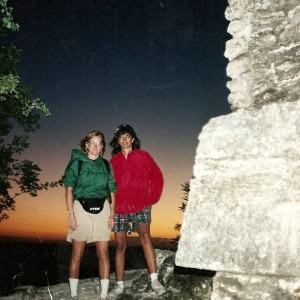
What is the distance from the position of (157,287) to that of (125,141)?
1677 millimetres

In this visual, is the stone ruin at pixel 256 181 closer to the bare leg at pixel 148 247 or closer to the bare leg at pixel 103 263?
the bare leg at pixel 148 247

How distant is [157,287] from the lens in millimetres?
3504

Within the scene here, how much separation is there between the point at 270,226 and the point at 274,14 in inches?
44.3

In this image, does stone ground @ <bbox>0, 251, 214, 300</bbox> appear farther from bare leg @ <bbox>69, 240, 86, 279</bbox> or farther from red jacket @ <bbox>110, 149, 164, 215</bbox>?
red jacket @ <bbox>110, 149, 164, 215</bbox>

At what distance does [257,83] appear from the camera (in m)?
1.86

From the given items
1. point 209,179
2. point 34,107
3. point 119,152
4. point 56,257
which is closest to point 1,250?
point 56,257

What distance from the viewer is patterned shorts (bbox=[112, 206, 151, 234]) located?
12.7 ft

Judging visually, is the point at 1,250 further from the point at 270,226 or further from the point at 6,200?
the point at 270,226

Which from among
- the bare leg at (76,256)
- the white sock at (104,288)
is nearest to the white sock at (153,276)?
the white sock at (104,288)

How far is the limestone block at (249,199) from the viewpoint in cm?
159

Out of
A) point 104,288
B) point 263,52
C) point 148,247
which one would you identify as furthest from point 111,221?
point 263,52

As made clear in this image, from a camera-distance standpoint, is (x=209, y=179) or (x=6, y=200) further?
(x=6, y=200)

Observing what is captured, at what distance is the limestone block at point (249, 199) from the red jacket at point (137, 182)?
217cm

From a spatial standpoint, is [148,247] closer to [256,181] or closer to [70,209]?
[70,209]
